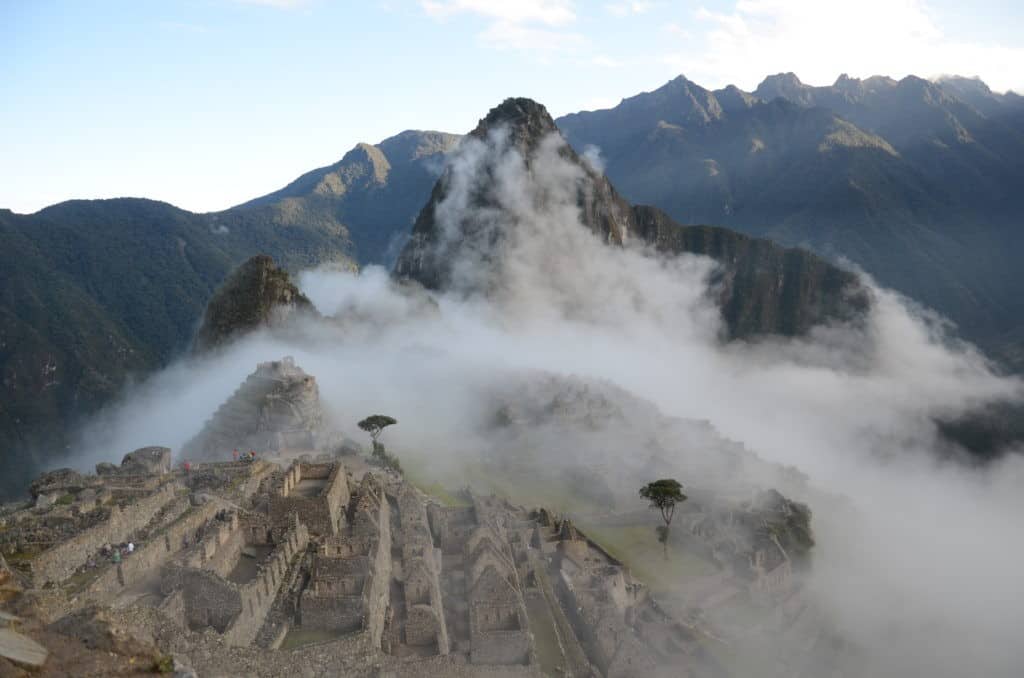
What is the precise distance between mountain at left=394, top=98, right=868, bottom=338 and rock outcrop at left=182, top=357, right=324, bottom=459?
98471mm

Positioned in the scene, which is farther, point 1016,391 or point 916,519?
point 1016,391

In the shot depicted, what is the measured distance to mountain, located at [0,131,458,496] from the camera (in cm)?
10306

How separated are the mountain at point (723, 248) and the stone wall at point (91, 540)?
130416 millimetres

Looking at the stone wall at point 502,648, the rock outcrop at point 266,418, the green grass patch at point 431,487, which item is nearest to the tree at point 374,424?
the rock outcrop at point 266,418

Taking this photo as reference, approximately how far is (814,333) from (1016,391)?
5445 centimetres

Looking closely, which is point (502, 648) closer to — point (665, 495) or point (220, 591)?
point (220, 591)

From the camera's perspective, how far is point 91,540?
20.8 m

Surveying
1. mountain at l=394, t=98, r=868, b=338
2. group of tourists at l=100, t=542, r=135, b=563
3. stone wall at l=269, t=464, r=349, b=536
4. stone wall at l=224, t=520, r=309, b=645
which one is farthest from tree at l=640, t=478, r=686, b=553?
mountain at l=394, t=98, r=868, b=338

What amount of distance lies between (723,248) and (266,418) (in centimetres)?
16482

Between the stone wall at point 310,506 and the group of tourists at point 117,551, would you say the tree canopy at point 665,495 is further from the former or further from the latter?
the group of tourists at point 117,551

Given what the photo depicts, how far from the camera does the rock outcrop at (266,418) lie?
1973 inches

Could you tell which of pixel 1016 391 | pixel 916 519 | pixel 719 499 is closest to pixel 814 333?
pixel 1016 391

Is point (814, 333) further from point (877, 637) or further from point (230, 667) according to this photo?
point (230, 667)

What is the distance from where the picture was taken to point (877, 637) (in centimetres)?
4431
